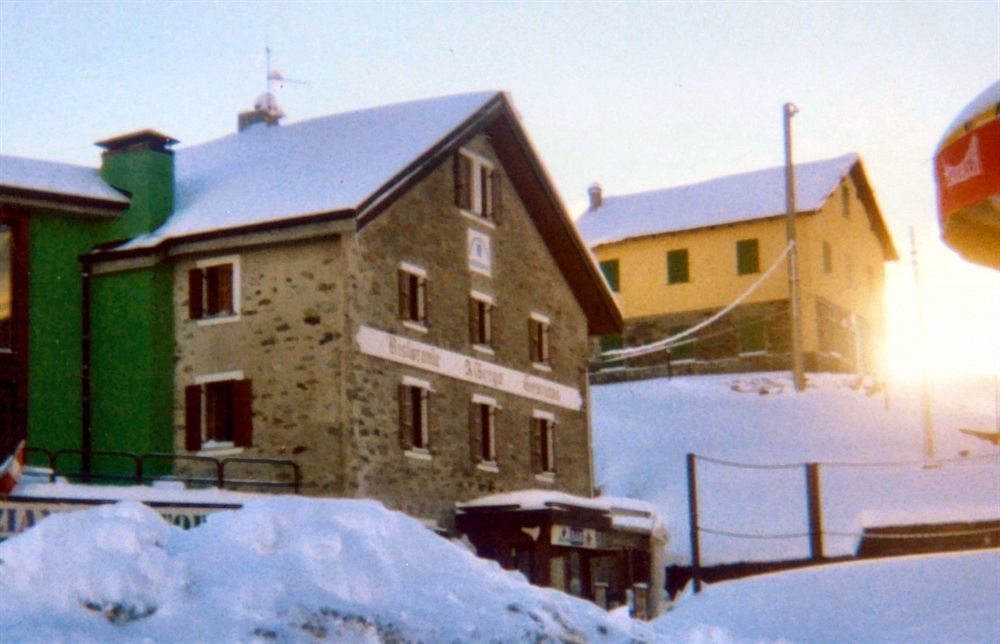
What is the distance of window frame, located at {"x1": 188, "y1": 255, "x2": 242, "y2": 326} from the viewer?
28812 millimetres

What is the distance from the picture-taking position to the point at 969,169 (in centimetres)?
1529

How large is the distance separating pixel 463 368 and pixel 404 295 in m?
2.31

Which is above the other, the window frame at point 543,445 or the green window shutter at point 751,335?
the green window shutter at point 751,335

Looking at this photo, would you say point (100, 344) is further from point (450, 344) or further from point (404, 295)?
point (450, 344)

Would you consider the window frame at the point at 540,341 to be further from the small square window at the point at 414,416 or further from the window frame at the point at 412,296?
the small square window at the point at 414,416

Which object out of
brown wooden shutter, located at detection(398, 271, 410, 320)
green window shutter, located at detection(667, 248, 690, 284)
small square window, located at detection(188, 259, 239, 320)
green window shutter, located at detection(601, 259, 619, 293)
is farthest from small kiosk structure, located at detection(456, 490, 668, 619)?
green window shutter, located at detection(601, 259, 619, 293)

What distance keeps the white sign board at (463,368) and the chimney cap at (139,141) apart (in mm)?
6005

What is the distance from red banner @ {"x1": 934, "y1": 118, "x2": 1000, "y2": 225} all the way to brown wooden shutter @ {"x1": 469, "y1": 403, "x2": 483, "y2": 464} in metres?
16.0

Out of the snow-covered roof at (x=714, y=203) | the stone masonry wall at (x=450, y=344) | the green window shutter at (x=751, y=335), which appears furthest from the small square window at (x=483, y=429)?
the snow-covered roof at (x=714, y=203)

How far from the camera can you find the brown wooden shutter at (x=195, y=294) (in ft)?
95.7

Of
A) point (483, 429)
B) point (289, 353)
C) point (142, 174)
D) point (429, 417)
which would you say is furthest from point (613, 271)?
point (289, 353)

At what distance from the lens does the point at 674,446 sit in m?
45.7

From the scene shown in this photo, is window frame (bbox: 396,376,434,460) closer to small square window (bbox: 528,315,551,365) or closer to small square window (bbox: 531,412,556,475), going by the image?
small square window (bbox: 531,412,556,475)

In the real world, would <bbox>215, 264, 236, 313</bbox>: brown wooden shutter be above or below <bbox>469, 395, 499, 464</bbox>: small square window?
above
